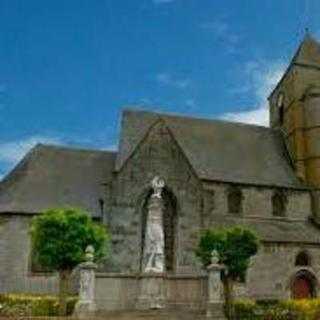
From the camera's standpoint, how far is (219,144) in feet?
139

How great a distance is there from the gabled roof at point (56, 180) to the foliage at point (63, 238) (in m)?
5.82

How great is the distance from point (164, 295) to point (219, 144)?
64.4 ft

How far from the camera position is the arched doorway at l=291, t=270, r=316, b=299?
36.2m

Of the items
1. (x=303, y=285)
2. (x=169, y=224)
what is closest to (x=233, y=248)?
(x=169, y=224)

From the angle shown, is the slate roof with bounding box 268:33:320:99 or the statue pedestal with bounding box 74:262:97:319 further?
the slate roof with bounding box 268:33:320:99

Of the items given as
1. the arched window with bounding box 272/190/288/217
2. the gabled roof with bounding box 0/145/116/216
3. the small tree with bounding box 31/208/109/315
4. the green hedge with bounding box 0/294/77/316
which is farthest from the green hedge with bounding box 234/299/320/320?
the arched window with bounding box 272/190/288/217

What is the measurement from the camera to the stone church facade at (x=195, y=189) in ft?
110

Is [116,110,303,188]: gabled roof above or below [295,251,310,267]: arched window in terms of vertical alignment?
above

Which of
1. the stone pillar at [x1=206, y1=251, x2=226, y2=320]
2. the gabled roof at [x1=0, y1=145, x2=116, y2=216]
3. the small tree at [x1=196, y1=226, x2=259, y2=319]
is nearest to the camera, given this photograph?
the stone pillar at [x1=206, y1=251, x2=226, y2=320]

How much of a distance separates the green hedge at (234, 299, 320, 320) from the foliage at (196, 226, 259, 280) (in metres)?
3.71

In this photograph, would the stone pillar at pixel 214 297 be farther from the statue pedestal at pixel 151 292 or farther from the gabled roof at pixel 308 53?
the gabled roof at pixel 308 53

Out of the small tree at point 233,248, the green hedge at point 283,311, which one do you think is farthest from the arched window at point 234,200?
the green hedge at point 283,311

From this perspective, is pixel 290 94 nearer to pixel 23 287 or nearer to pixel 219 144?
pixel 219 144

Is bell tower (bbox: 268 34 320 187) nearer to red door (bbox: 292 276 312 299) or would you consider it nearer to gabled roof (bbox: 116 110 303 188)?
gabled roof (bbox: 116 110 303 188)
